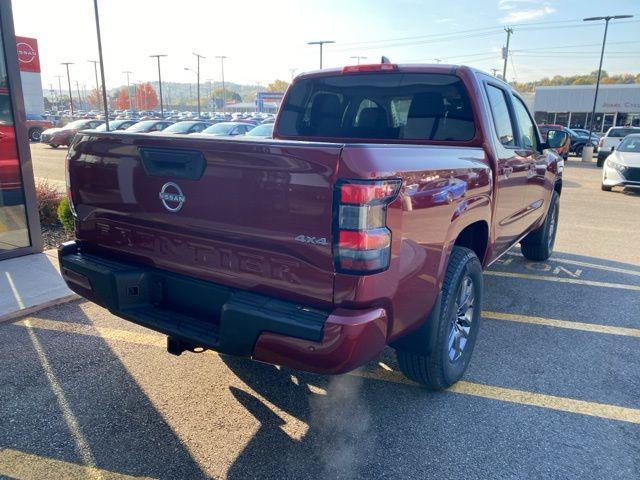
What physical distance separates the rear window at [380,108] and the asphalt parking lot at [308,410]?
1.79m

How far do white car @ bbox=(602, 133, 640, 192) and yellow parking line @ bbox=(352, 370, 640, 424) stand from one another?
11775 mm

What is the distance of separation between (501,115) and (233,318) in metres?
3.00

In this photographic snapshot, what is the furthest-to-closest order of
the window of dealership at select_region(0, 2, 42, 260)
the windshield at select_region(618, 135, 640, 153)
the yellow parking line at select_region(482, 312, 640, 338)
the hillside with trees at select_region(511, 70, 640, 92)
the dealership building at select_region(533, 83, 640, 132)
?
1. the hillside with trees at select_region(511, 70, 640, 92)
2. the dealership building at select_region(533, 83, 640, 132)
3. the windshield at select_region(618, 135, 640, 153)
4. the window of dealership at select_region(0, 2, 42, 260)
5. the yellow parking line at select_region(482, 312, 640, 338)

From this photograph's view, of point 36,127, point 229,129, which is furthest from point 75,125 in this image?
point 229,129

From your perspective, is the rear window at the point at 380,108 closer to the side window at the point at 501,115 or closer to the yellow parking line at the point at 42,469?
the side window at the point at 501,115

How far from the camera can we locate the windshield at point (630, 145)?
13891mm

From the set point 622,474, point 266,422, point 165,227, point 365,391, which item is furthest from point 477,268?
point 165,227

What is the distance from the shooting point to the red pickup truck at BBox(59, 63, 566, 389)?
7.11ft

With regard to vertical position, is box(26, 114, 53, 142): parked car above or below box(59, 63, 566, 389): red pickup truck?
below

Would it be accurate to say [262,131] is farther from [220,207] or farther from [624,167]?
[220,207]

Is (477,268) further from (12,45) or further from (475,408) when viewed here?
(12,45)

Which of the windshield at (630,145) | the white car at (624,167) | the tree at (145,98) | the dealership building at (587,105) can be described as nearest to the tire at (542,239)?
the white car at (624,167)

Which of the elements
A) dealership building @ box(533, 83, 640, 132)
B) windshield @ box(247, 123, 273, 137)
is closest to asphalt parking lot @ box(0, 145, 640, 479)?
windshield @ box(247, 123, 273, 137)

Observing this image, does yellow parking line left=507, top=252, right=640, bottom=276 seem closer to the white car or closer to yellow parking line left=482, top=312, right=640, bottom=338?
yellow parking line left=482, top=312, right=640, bottom=338
